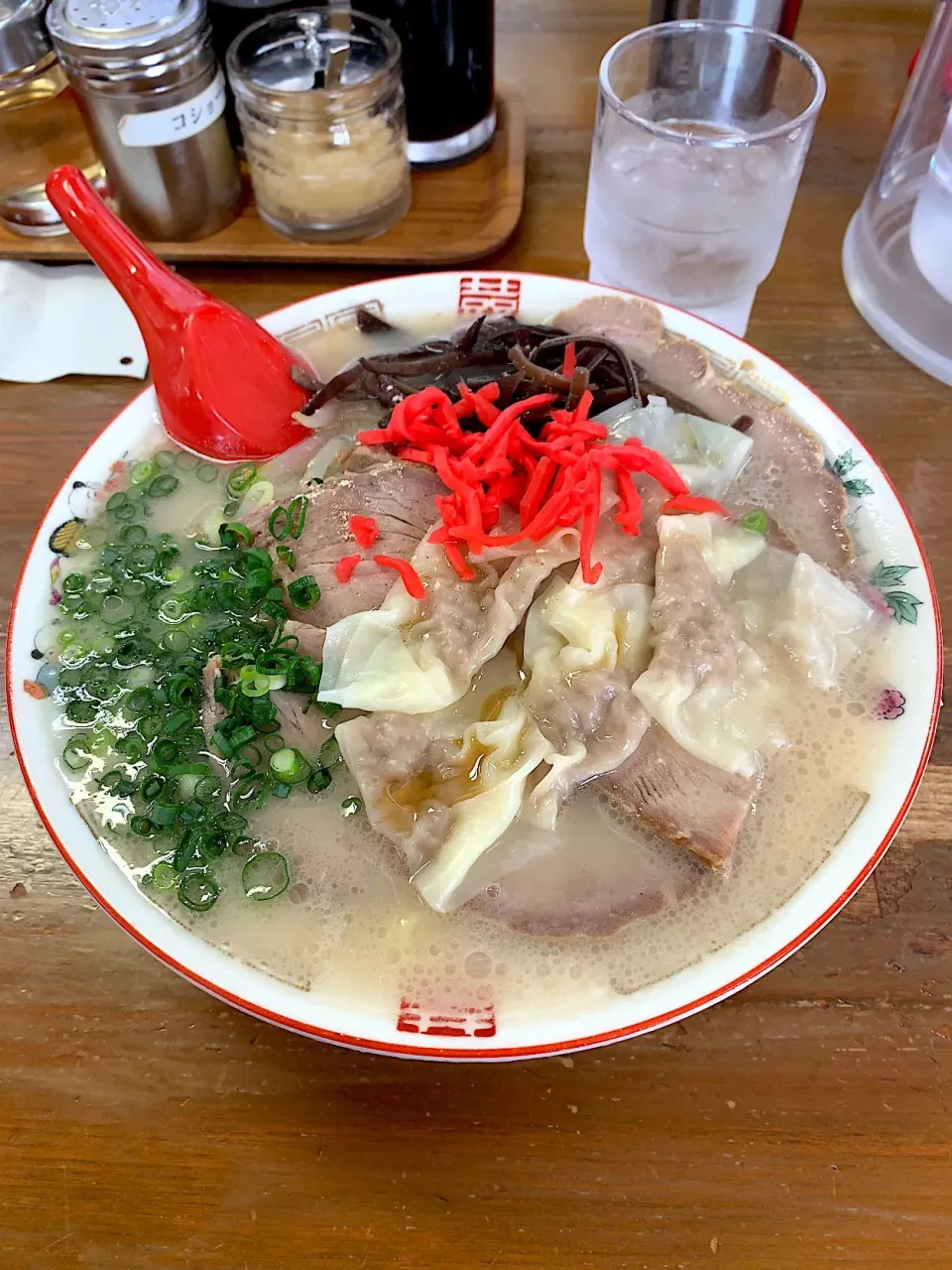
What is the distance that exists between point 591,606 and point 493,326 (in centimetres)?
72

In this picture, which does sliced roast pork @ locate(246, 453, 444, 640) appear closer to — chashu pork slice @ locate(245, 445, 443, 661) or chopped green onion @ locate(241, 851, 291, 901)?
chashu pork slice @ locate(245, 445, 443, 661)

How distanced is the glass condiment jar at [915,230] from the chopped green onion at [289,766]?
1577 mm

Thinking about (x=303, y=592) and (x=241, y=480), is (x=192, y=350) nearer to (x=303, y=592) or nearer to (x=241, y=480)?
(x=241, y=480)

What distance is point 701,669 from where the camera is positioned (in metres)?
1.20

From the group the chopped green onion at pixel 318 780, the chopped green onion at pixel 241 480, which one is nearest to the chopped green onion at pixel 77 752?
the chopped green onion at pixel 318 780

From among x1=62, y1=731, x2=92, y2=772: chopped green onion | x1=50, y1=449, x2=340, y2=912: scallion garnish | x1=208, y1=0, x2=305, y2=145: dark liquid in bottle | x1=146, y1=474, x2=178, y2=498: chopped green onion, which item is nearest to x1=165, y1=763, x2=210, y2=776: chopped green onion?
x1=50, y1=449, x2=340, y2=912: scallion garnish

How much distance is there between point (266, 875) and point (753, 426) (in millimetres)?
1131

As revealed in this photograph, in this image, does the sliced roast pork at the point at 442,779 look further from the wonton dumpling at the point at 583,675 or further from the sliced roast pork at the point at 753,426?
the sliced roast pork at the point at 753,426

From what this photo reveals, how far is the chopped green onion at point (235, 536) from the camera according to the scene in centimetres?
141

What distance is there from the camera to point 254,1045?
116 cm

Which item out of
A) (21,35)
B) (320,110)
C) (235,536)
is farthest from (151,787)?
(21,35)

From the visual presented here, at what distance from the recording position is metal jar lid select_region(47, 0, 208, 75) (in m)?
1.62

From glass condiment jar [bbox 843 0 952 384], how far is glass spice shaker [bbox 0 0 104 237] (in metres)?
1.84

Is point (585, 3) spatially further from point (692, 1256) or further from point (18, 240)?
point (692, 1256)
